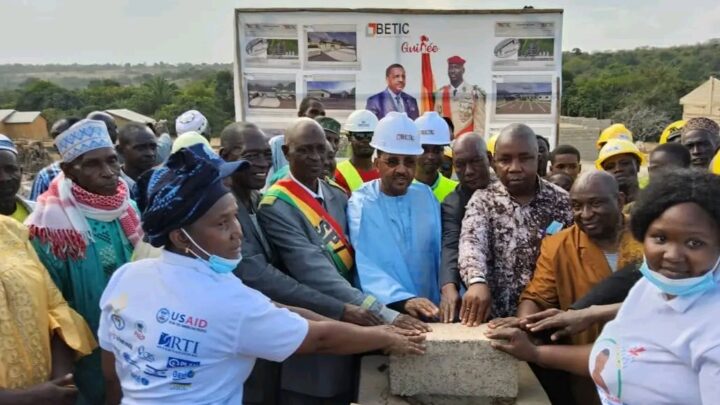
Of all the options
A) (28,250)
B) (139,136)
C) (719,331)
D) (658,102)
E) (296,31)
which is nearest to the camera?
(719,331)

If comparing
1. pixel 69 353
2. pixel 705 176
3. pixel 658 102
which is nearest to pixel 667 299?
pixel 705 176

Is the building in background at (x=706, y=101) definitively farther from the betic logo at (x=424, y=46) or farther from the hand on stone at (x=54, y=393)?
the hand on stone at (x=54, y=393)

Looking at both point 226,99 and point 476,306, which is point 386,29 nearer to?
point 476,306

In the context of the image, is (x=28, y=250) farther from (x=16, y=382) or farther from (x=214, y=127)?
(x=214, y=127)

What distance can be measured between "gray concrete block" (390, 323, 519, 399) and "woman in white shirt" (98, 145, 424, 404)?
2.37ft

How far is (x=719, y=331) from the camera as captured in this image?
1.63m

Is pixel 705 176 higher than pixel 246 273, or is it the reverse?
pixel 705 176

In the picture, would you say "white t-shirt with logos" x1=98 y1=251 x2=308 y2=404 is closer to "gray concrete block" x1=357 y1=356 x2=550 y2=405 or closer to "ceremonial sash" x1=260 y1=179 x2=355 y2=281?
"gray concrete block" x1=357 y1=356 x2=550 y2=405

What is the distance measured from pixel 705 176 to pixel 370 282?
A: 1.61m

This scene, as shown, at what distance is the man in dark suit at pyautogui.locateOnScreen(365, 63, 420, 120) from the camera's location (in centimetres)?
717

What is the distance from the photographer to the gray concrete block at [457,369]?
2635mm

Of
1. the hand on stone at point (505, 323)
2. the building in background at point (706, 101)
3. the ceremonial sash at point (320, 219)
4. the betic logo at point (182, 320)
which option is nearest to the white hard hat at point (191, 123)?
the ceremonial sash at point (320, 219)

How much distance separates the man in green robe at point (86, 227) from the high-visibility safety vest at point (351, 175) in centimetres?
172

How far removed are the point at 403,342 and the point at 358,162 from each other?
227cm
